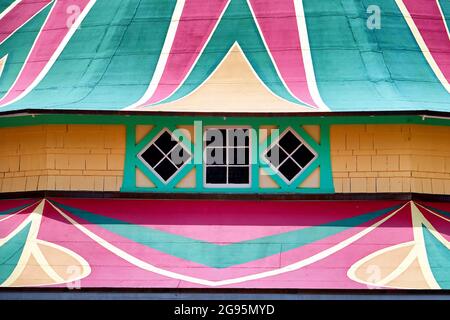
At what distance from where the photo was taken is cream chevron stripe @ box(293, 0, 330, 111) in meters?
23.6

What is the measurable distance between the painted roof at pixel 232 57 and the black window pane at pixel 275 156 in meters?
0.78

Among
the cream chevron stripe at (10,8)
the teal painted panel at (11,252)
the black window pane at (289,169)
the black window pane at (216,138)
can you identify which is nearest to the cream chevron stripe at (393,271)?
the black window pane at (289,169)

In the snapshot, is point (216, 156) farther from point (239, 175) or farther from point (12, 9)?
point (12, 9)

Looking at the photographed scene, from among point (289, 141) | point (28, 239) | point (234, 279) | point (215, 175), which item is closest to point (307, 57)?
point (289, 141)

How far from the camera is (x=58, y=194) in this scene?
23219 millimetres

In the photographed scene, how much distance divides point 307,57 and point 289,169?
2478 millimetres

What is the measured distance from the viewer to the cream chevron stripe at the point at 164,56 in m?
24.0

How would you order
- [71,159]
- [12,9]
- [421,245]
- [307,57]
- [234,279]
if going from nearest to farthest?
1. [234,279]
2. [421,245]
3. [71,159]
4. [307,57]
5. [12,9]

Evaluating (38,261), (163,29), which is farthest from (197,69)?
(38,261)

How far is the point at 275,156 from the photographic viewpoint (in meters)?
23.3

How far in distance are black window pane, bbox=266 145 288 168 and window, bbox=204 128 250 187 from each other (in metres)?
0.39

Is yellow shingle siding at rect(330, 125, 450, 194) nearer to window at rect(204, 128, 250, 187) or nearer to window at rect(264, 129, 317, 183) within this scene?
window at rect(264, 129, 317, 183)
